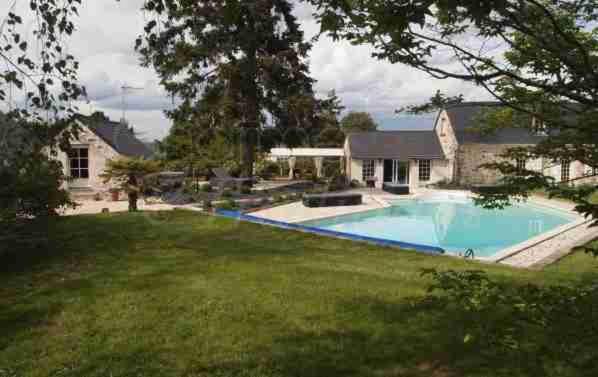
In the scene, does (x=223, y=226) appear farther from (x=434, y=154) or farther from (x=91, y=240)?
(x=434, y=154)

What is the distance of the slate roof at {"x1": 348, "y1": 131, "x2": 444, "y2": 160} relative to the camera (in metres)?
33.3

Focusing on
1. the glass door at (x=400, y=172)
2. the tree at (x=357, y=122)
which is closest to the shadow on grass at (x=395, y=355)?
the glass door at (x=400, y=172)

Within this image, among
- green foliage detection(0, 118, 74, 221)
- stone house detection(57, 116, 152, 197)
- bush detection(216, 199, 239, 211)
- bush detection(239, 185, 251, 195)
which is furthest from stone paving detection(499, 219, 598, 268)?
stone house detection(57, 116, 152, 197)

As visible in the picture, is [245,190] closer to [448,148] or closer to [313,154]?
[313,154]

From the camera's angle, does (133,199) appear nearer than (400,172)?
Yes

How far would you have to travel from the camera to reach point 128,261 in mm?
Result: 8984

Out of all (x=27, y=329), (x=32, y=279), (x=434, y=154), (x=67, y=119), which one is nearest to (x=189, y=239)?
(x=32, y=279)

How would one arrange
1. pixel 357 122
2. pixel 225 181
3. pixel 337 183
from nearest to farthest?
pixel 225 181 < pixel 337 183 < pixel 357 122

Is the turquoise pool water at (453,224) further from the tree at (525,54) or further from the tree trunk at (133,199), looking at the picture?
the tree at (525,54)

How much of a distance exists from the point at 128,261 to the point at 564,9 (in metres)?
8.28

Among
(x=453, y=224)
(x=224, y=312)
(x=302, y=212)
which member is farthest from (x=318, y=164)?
(x=224, y=312)

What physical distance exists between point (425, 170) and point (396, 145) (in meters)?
2.89

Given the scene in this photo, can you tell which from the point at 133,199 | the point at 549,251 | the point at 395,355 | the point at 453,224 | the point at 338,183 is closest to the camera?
the point at 395,355

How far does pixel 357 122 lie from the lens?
231 feet
